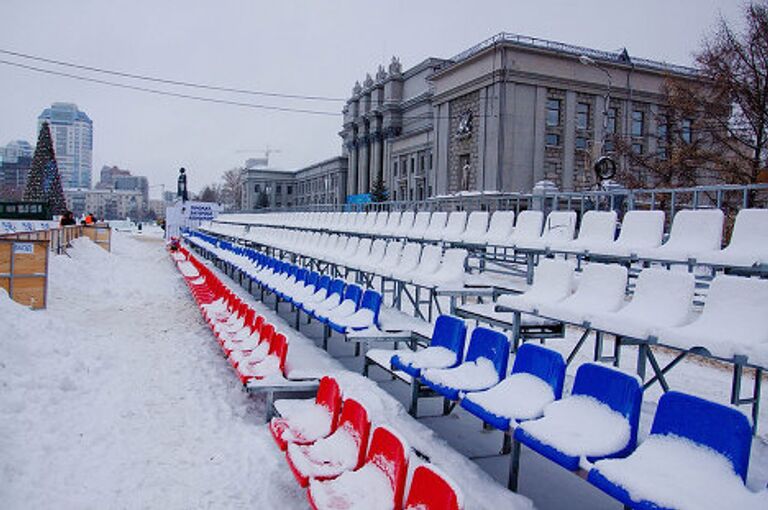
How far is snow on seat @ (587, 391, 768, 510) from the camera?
7.47 ft

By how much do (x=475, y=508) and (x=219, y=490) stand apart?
1.74 meters

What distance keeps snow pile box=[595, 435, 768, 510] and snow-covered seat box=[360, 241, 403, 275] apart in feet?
18.6

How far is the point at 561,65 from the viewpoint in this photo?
127ft

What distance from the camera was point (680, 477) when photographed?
8.00ft

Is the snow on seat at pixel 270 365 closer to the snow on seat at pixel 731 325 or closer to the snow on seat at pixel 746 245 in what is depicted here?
the snow on seat at pixel 731 325

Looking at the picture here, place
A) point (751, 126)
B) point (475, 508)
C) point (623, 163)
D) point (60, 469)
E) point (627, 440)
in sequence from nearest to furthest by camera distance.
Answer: point (627, 440) < point (475, 508) < point (60, 469) < point (751, 126) < point (623, 163)

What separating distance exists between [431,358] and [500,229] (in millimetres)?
4793

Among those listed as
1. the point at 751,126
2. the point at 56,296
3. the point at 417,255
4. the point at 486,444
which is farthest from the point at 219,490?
the point at 751,126

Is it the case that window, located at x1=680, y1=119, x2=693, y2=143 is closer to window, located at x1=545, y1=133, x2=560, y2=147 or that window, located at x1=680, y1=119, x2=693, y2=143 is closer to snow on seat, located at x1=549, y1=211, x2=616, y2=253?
window, located at x1=545, y1=133, x2=560, y2=147

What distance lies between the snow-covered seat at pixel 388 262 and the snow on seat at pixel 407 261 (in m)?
0.10

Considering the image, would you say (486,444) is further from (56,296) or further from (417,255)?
(56,296)

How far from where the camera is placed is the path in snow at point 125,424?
3.69 meters

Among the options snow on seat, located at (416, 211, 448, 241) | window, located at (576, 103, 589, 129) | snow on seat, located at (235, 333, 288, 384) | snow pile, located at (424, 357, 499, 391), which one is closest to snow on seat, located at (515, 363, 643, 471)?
snow pile, located at (424, 357, 499, 391)

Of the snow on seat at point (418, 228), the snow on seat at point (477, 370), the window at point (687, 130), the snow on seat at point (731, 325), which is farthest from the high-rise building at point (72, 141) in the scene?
the snow on seat at point (731, 325)
